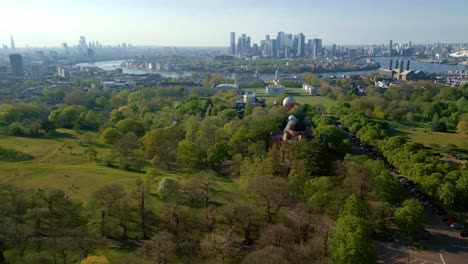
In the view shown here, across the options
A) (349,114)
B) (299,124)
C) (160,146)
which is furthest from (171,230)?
(349,114)

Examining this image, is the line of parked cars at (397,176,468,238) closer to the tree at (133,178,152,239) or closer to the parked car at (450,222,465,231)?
the parked car at (450,222,465,231)

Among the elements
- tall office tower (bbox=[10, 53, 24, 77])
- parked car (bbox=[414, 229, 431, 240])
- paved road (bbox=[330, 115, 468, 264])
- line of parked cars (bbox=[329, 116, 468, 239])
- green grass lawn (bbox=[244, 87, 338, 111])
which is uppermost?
tall office tower (bbox=[10, 53, 24, 77])

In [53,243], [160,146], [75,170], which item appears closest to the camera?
[53,243]

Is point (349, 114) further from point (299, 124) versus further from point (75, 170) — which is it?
point (75, 170)

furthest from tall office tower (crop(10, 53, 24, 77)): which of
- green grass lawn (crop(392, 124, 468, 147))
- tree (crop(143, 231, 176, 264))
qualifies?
tree (crop(143, 231, 176, 264))

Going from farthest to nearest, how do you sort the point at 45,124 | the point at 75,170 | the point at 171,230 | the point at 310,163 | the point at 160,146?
the point at 45,124 → the point at 160,146 → the point at 75,170 → the point at 310,163 → the point at 171,230

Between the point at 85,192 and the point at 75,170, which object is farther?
the point at 75,170
